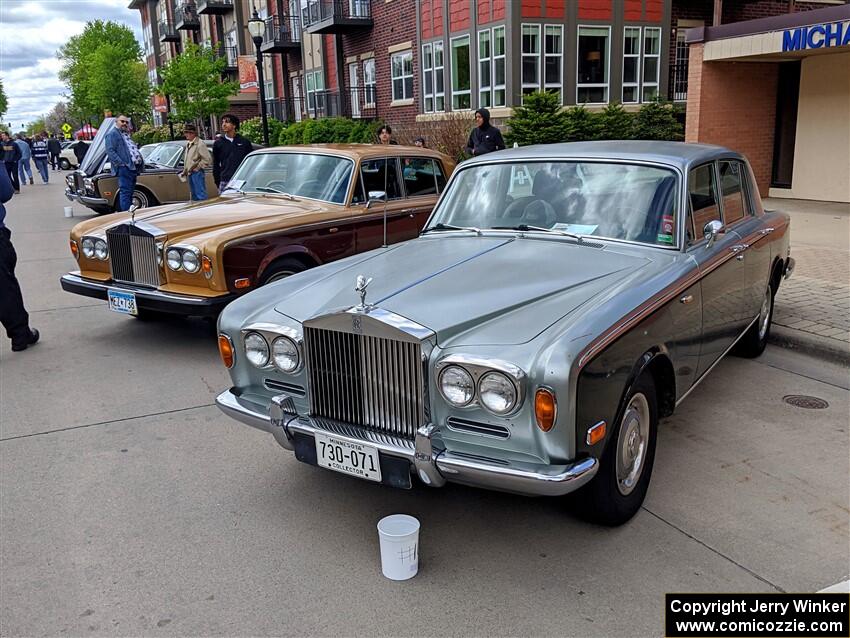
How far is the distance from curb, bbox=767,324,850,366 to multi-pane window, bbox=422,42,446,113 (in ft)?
52.3

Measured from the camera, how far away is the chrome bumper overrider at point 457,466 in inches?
116

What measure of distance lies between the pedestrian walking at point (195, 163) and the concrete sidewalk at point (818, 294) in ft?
Result: 30.5

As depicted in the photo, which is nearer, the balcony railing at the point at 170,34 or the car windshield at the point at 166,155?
the car windshield at the point at 166,155

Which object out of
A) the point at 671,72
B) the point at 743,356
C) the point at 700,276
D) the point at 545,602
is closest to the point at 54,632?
the point at 545,602

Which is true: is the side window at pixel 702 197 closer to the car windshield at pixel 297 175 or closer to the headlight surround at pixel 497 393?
the headlight surround at pixel 497 393

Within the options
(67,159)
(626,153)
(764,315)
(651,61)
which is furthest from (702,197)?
(67,159)

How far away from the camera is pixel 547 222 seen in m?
4.54

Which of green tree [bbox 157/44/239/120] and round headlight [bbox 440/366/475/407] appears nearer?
round headlight [bbox 440/366/475/407]

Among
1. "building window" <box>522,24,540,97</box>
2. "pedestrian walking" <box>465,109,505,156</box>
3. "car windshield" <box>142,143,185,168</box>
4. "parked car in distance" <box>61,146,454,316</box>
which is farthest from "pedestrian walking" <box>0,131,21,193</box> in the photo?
"parked car in distance" <box>61,146,454,316</box>

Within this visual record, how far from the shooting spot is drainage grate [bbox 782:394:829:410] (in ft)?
16.9

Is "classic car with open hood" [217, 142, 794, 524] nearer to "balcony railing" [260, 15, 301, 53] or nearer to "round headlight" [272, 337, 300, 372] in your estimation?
"round headlight" [272, 337, 300, 372]

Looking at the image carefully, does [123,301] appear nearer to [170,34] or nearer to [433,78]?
[433,78]

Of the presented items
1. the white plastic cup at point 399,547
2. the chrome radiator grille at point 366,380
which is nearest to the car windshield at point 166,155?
the chrome radiator grille at point 366,380

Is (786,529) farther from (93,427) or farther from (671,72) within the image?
(671,72)
